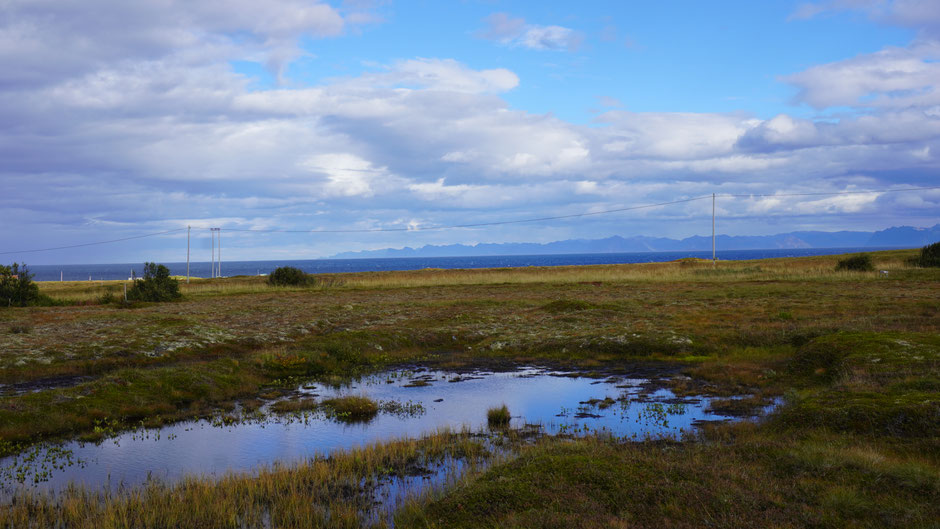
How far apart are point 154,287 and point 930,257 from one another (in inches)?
3638

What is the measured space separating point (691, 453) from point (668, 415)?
530cm

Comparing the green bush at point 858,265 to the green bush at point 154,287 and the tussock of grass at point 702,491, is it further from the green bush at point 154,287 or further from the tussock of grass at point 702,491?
the green bush at point 154,287

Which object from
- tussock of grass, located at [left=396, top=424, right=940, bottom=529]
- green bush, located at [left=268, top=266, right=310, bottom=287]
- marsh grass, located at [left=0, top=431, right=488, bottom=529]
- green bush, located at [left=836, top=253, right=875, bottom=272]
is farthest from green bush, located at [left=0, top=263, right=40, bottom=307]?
green bush, located at [left=836, top=253, right=875, bottom=272]

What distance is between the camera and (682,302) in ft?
152

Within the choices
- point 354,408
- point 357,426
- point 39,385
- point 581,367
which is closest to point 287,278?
point 39,385

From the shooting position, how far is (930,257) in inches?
2899

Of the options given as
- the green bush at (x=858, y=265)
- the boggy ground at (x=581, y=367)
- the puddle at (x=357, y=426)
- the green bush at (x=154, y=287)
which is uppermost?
the green bush at (x=858, y=265)

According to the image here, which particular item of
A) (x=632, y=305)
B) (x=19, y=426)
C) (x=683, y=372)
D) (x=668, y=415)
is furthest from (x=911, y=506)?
(x=632, y=305)

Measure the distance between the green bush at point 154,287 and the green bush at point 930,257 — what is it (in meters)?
89.7

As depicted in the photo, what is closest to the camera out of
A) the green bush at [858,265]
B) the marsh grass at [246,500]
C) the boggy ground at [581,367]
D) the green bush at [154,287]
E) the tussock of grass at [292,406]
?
the boggy ground at [581,367]

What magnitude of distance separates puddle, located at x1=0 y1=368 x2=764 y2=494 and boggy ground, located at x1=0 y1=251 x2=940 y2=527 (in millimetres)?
1511

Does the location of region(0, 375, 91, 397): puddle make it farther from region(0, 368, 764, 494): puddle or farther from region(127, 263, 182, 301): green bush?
region(127, 263, 182, 301): green bush

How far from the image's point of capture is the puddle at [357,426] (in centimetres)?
1469

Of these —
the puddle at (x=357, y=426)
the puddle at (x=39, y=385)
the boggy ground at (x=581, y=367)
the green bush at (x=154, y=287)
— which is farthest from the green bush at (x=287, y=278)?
the puddle at (x=357, y=426)
